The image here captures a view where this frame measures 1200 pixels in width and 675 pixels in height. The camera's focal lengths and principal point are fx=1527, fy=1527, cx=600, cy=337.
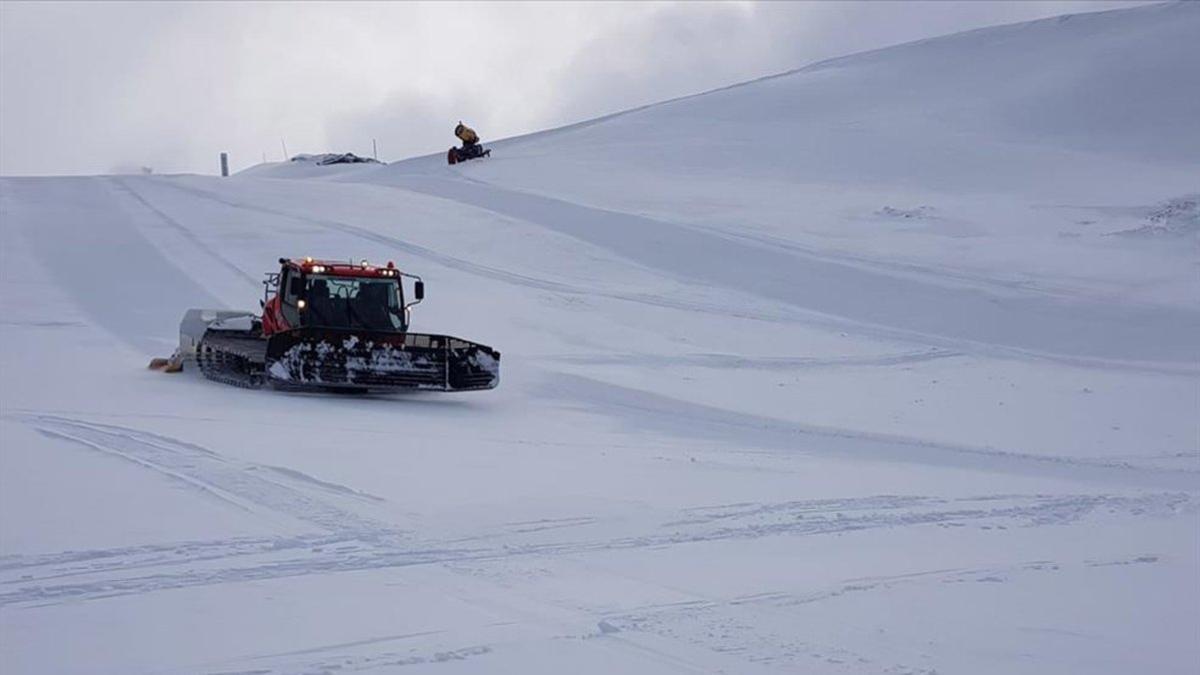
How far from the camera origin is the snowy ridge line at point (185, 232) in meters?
25.7

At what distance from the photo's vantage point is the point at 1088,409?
16.8m

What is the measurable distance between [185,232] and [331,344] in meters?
14.8

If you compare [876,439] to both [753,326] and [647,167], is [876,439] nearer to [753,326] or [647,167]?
[753,326]

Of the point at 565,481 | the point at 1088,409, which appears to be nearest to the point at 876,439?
the point at 1088,409

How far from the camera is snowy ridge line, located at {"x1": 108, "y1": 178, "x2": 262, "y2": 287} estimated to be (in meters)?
25.7

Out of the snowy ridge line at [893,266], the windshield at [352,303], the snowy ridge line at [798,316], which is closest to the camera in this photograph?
the windshield at [352,303]

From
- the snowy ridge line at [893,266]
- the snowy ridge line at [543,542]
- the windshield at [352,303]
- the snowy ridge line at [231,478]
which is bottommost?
the snowy ridge line at [543,542]

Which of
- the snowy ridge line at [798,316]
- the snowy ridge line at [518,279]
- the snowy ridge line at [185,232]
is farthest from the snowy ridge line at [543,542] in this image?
the snowy ridge line at [185,232]

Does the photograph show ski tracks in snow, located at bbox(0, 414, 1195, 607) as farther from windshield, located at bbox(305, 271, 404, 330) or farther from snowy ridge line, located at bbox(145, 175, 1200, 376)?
snowy ridge line, located at bbox(145, 175, 1200, 376)

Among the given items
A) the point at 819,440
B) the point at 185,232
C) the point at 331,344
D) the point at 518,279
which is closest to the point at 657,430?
the point at 819,440

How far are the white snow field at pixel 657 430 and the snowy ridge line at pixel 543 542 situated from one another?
1.5 inches

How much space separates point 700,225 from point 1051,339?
10494 mm

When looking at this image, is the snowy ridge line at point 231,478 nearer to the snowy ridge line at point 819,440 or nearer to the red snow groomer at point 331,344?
the red snow groomer at point 331,344

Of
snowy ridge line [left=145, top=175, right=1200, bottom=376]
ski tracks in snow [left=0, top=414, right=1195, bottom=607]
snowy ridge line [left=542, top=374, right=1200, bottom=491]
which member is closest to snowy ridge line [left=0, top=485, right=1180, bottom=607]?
ski tracks in snow [left=0, top=414, right=1195, bottom=607]
